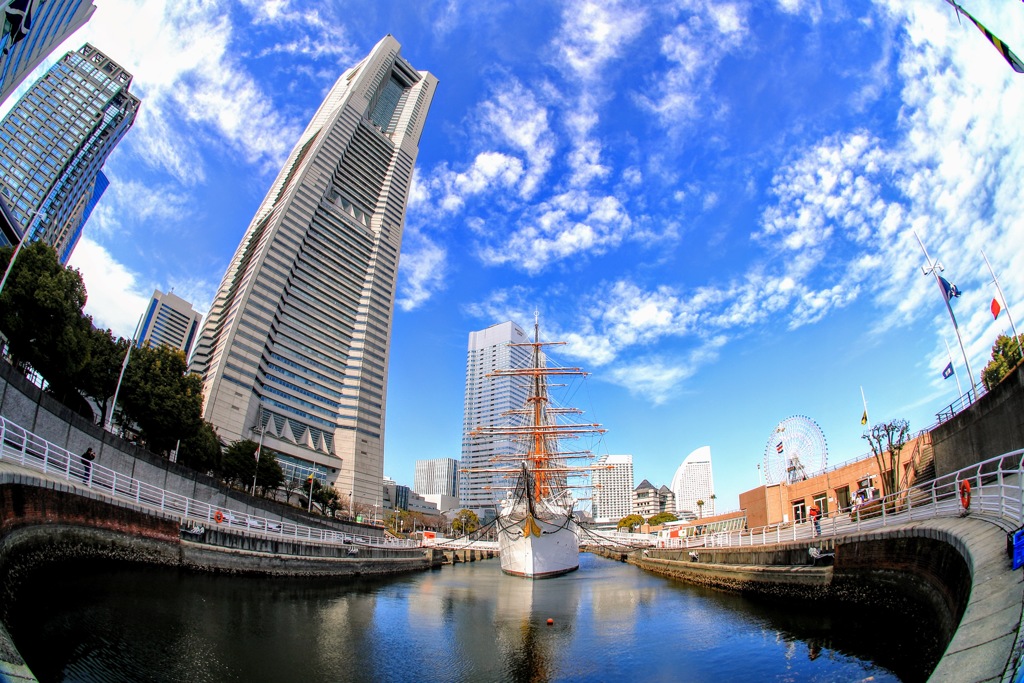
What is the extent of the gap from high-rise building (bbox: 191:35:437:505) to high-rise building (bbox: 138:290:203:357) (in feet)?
298

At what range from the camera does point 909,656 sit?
11.2 metres

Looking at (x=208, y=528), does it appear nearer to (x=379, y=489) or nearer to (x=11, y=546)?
(x=11, y=546)

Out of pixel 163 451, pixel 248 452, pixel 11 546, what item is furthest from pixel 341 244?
pixel 11 546

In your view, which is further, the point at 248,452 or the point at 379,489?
the point at 379,489

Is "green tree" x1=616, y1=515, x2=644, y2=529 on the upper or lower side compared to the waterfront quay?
lower

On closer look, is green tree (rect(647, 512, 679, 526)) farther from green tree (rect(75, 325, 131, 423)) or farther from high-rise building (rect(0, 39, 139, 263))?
high-rise building (rect(0, 39, 139, 263))

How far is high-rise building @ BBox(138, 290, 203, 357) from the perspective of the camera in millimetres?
176000

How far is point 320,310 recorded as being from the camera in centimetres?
10225

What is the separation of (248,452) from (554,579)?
34626mm

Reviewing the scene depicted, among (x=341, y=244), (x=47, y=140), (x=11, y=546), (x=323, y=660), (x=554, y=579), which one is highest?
(x=47, y=140)

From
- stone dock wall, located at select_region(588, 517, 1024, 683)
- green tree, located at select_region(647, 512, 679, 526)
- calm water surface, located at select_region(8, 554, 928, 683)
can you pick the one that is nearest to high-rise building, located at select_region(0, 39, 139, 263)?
calm water surface, located at select_region(8, 554, 928, 683)

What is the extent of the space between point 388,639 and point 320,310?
95.4 m

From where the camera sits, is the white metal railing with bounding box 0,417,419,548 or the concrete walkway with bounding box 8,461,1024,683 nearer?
the concrete walkway with bounding box 8,461,1024,683

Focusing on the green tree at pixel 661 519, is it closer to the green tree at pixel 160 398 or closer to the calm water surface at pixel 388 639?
the green tree at pixel 160 398
